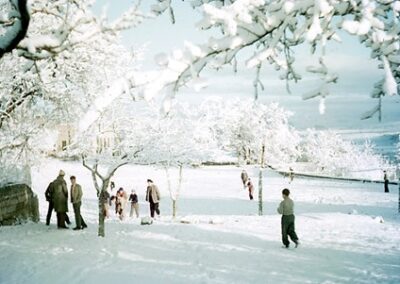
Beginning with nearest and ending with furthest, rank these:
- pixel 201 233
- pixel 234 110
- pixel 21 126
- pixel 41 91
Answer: pixel 41 91
pixel 21 126
pixel 201 233
pixel 234 110

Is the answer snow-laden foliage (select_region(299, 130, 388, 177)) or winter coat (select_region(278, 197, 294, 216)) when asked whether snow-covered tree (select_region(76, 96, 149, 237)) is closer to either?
winter coat (select_region(278, 197, 294, 216))

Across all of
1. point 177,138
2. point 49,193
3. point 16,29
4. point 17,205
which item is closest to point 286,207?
point 49,193

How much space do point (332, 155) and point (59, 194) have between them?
8228cm

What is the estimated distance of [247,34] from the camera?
3.04m

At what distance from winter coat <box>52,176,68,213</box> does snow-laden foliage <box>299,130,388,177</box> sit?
72.5 m

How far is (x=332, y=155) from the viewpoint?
89.9 meters

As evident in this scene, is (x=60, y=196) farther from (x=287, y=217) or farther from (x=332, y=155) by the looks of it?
(x=332, y=155)

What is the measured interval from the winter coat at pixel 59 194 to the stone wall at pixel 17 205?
2.10 meters

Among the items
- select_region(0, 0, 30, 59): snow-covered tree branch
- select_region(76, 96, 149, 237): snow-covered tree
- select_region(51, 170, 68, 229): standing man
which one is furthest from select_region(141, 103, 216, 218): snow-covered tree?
select_region(0, 0, 30, 59): snow-covered tree branch

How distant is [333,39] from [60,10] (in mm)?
5008

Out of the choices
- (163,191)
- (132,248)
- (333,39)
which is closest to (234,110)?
(163,191)

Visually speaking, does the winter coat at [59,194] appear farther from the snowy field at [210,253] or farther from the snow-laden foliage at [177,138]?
the snow-laden foliage at [177,138]

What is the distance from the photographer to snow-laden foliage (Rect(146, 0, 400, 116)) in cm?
277

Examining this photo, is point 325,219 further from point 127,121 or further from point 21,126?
point 21,126
